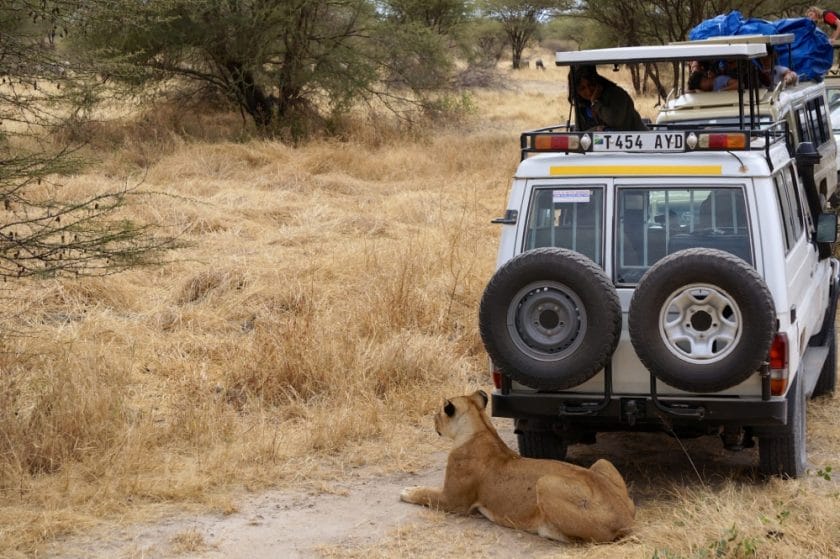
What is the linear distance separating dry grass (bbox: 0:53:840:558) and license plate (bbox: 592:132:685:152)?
1.64 metres

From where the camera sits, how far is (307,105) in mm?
20906

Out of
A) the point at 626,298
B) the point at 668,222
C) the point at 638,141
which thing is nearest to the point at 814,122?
the point at 638,141

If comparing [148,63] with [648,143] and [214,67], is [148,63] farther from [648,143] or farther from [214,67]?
[648,143]

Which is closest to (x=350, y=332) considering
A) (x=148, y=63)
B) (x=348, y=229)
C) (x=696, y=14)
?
(x=348, y=229)

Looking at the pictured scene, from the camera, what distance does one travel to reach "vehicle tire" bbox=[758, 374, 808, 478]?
5.34m

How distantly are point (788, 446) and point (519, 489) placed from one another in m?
1.35

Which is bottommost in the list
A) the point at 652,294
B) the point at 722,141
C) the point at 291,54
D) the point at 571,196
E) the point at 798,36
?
the point at 652,294

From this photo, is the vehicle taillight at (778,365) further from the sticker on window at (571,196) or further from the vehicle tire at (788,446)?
the sticker on window at (571,196)

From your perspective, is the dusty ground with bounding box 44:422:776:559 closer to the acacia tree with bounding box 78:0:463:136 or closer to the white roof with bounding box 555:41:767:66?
the white roof with bounding box 555:41:767:66

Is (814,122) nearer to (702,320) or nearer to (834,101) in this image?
(834,101)

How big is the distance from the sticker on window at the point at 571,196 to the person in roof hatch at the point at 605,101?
6.76 ft

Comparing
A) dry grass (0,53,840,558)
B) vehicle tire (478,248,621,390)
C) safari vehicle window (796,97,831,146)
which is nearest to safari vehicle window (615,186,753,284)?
vehicle tire (478,248,621,390)

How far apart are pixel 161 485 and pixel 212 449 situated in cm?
63

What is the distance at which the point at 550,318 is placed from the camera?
5133 mm
